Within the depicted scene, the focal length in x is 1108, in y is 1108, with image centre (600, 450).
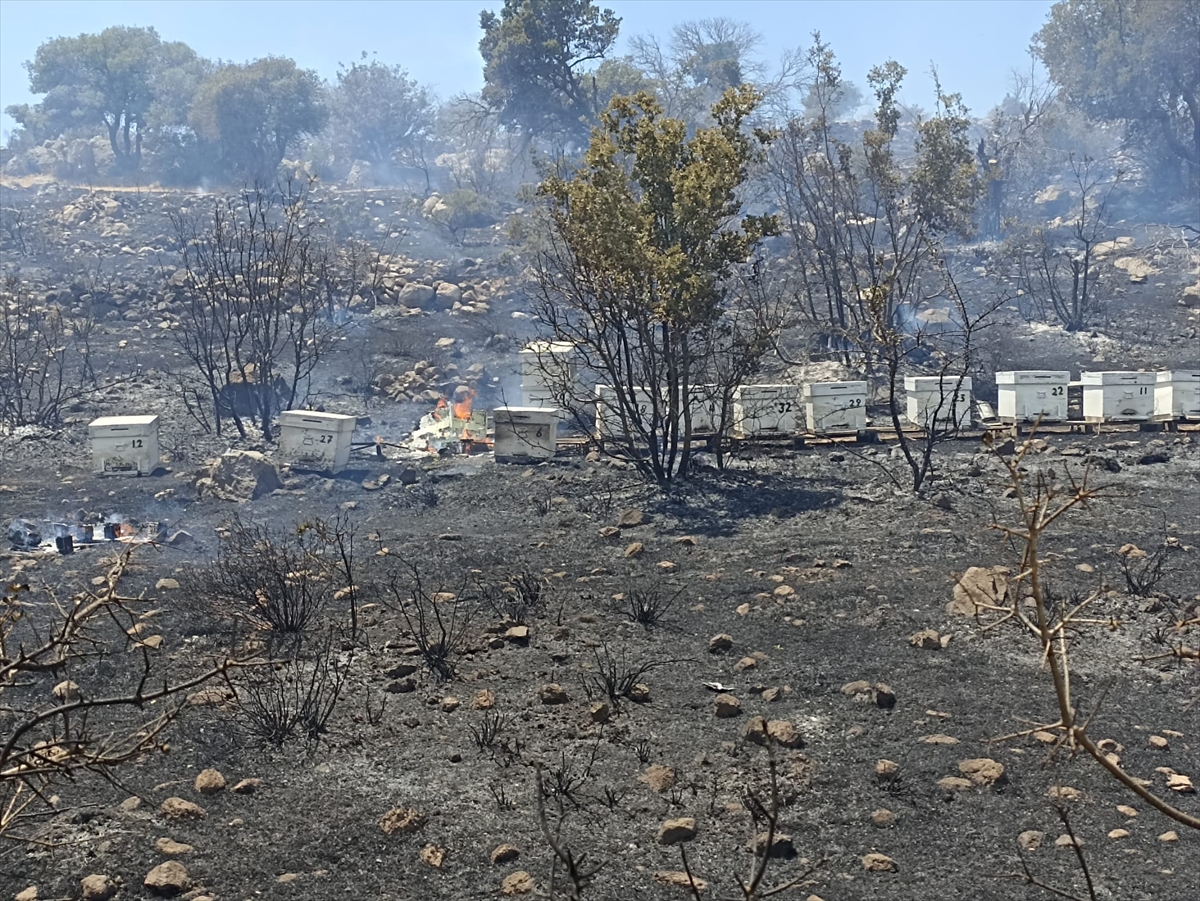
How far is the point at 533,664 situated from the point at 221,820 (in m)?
2.00

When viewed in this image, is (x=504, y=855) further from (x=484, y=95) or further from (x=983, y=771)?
(x=484, y=95)

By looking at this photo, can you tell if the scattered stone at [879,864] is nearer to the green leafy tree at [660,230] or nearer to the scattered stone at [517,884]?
the scattered stone at [517,884]

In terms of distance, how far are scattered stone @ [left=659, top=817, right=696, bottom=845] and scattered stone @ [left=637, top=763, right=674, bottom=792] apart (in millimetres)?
379

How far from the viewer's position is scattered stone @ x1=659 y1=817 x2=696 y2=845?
4.23 m

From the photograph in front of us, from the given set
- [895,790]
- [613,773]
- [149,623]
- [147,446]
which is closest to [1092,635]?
[895,790]

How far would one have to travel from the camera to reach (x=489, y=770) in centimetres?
487

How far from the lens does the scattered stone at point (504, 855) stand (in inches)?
163

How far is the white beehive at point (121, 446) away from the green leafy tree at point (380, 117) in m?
44.5

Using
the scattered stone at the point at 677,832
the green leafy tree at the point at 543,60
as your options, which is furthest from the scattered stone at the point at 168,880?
the green leafy tree at the point at 543,60

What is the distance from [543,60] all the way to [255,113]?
1267cm

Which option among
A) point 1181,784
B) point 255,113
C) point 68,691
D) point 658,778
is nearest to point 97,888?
point 68,691

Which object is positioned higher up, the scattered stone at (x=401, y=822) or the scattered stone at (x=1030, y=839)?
the scattered stone at (x=401, y=822)

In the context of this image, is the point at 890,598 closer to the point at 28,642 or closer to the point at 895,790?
the point at 895,790

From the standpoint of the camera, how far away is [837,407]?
12.5 meters
